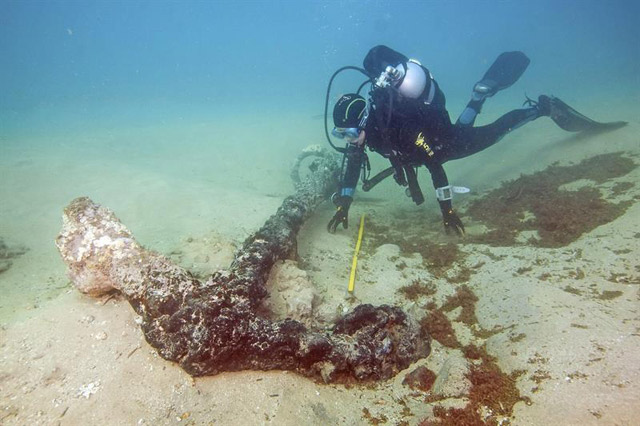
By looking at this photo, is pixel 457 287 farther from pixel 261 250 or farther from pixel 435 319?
pixel 261 250

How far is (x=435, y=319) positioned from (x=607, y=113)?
1772 centimetres

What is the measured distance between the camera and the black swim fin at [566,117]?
8.60m

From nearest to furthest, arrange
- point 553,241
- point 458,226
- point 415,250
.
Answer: point 553,241
point 415,250
point 458,226

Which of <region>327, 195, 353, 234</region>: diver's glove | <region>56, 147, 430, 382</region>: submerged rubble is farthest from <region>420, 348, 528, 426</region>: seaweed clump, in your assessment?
<region>327, 195, 353, 234</region>: diver's glove

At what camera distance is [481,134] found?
289 inches

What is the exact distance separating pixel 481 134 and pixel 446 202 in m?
2.40

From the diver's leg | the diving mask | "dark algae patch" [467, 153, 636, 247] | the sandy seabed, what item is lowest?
the sandy seabed

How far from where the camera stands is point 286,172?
44.5ft

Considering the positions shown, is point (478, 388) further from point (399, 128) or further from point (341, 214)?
point (399, 128)

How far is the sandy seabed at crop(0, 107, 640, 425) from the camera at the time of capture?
7.95 feet

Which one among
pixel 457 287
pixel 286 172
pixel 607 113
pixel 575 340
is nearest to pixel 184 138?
pixel 286 172

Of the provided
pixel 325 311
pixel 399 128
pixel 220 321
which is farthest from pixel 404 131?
pixel 220 321

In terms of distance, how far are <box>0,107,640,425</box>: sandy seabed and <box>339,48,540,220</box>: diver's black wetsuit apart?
1.29 meters

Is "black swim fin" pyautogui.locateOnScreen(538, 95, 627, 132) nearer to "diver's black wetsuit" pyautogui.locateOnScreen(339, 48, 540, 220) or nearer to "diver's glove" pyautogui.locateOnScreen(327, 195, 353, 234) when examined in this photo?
"diver's black wetsuit" pyautogui.locateOnScreen(339, 48, 540, 220)
